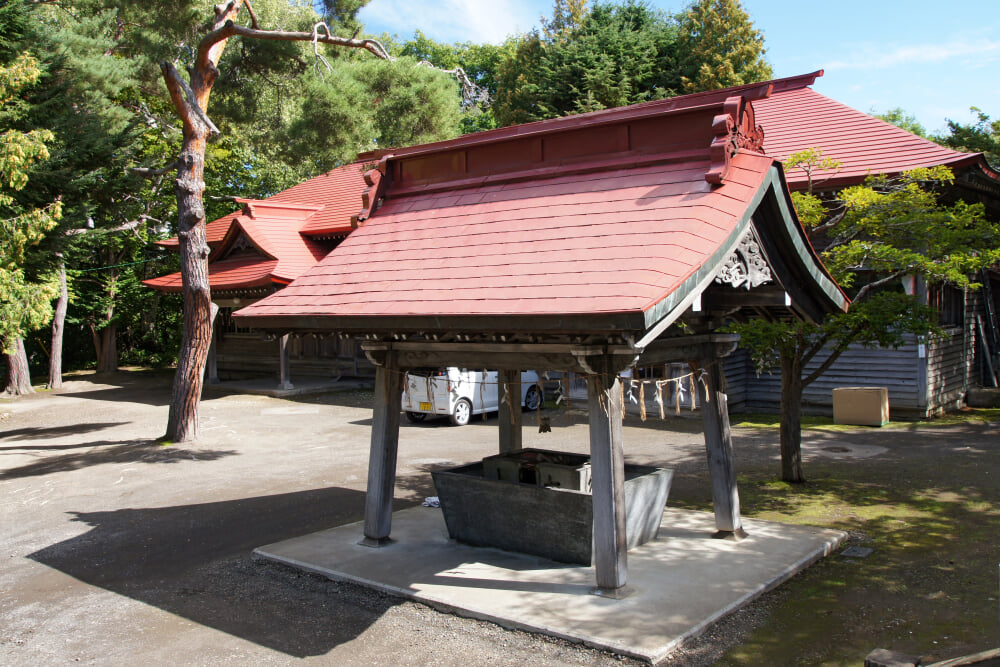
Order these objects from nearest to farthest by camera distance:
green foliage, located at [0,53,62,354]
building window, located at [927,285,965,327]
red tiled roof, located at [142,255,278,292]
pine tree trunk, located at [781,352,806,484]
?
pine tree trunk, located at [781,352,806,484] → green foliage, located at [0,53,62,354] → building window, located at [927,285,965,327] → red tiled roof, located at [142,255,278,292]

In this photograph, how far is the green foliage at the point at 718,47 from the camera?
1171 inches

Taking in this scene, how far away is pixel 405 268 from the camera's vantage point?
7.25m

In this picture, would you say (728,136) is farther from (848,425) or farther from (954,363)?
(954,363)

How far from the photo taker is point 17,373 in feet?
77.7

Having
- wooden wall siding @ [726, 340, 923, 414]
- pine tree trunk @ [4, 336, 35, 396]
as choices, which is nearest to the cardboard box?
wooden wall siding @ [726, 340, 923, 414]

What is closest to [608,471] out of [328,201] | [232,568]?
[232,568]

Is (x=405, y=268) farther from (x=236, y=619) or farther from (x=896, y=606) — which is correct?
(x=896, y=606)

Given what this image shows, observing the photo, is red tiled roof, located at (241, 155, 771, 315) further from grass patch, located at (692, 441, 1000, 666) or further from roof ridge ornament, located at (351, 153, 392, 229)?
grass patch, located at (692, 441, 1000, 666)

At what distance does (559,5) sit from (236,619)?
39.6 meters

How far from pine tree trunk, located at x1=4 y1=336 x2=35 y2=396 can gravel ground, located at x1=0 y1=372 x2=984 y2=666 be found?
517 centimetres

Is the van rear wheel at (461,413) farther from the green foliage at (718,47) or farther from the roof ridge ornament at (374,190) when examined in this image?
the green foliage at (718,47)

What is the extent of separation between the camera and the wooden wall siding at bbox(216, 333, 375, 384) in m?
24.5

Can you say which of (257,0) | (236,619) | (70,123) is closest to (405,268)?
(236,619)

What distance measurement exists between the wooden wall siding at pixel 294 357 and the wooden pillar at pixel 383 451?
1575cm
